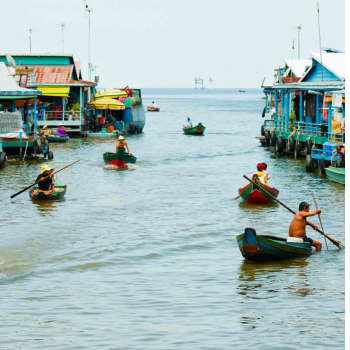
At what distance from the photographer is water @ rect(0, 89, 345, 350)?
11.9 m

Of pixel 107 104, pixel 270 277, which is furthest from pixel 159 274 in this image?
pixel 107 104

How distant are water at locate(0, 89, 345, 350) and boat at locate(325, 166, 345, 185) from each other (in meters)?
0.36

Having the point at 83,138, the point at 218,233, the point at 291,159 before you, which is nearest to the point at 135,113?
the point at 83,138

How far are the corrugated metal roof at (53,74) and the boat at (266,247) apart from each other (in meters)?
43.1

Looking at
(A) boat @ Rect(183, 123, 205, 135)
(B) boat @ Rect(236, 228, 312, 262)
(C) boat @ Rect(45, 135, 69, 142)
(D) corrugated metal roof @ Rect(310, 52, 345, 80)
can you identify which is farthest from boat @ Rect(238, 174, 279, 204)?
(A) boat @ Rect(183, 123, 205, 135)

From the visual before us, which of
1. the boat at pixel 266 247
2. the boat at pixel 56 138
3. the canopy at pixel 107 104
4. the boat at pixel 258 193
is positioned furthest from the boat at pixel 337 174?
the canopy at pixel 107 104

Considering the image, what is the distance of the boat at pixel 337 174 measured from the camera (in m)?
28.1

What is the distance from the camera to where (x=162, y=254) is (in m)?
17.5

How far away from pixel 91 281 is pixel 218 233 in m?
5.78

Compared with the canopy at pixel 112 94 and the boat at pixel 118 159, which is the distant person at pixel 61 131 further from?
the boat at pixel 118 159

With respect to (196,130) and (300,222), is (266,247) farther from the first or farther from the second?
(196,130)

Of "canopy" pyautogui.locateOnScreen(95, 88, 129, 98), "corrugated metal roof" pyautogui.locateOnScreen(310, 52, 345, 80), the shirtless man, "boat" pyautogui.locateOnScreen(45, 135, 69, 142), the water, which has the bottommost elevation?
the water

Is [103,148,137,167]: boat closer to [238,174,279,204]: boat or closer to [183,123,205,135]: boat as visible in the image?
[238,174,279,204]: boat

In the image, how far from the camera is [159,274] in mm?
15594
